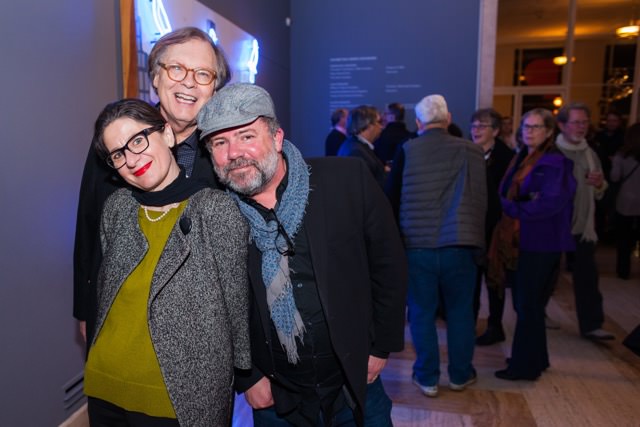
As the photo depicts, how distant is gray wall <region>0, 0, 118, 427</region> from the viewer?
1.90 metres

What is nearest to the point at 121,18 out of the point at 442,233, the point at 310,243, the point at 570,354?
the point at 310,243

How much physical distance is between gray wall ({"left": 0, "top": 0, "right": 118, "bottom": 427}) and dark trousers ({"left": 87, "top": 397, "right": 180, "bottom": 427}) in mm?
849

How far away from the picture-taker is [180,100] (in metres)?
1.57

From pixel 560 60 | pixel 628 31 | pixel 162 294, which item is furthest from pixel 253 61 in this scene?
pixel 628 31

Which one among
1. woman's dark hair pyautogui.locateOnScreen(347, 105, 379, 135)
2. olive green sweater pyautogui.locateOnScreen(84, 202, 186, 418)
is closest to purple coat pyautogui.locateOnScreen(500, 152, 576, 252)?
woman's dark hair pyautogui.locateOnScreen(347, 105, 379, 135)

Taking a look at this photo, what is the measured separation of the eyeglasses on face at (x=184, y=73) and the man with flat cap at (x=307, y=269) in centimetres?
32

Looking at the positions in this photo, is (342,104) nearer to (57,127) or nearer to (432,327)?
(432,327)

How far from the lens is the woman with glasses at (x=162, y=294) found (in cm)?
119

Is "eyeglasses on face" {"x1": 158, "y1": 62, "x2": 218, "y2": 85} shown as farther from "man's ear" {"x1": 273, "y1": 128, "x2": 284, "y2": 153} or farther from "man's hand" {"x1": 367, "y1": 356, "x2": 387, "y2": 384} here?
"man's hand" {"x1": 367, "y1": 356, "x2": 387, "y2": 384}

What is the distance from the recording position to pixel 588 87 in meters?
10.4

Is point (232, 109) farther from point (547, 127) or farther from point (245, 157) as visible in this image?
point (547, 127)

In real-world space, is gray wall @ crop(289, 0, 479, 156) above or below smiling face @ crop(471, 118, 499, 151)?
above

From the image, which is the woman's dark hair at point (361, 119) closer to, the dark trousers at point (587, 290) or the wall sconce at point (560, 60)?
the dark trousers at point (587, 290)

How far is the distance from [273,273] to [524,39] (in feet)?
36.7
